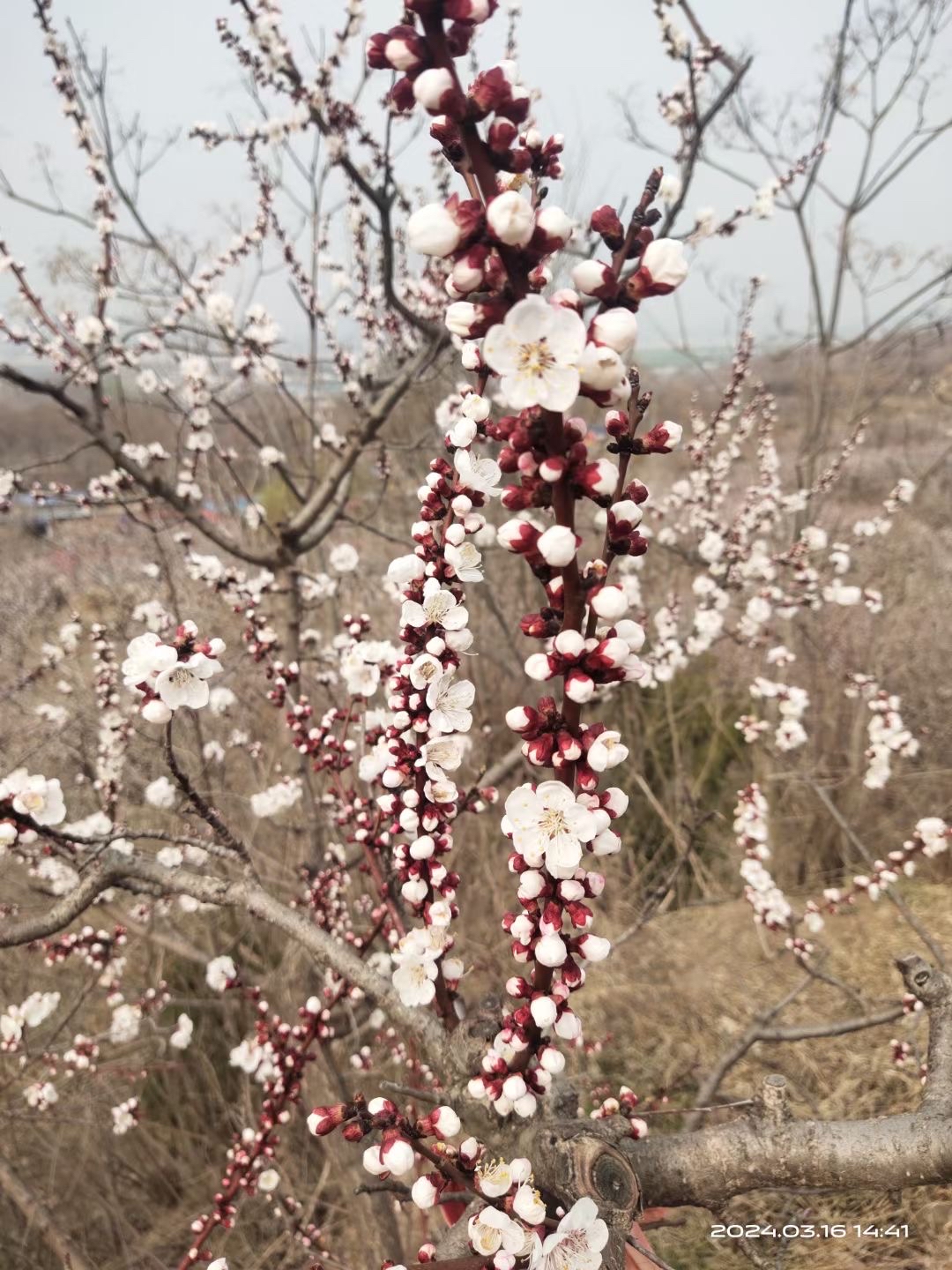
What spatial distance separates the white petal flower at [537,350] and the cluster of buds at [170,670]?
2.06ft

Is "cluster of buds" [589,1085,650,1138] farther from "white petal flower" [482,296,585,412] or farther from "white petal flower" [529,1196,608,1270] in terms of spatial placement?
"white petal flower" [482,296,585,412]

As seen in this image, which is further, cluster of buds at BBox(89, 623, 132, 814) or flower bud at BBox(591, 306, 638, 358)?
cluster of buds at BBox(89, 623, 132, 814)

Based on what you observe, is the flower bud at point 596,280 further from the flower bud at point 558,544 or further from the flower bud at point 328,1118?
the flower bud at point 328,1118

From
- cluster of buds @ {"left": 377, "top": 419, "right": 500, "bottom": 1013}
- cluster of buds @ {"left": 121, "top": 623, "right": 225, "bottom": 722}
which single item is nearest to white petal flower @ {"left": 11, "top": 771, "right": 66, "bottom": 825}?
cluster of buds @ {"left": 121, "top": 623, "right": 225, "bottom": 722}

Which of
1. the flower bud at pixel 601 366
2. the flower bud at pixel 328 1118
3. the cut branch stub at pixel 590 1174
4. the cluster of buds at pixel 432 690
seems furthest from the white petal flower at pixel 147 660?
the cut branch stub at pixel 590 1174

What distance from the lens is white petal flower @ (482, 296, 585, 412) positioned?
1.79 ft

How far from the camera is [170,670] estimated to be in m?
1.00

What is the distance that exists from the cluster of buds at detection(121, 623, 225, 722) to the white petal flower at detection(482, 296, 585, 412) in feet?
2.06

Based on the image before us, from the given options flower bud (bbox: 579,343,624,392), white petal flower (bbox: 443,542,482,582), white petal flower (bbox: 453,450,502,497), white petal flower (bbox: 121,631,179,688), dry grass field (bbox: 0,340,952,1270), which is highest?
white petal flower (bbox: 453,450,502,497)

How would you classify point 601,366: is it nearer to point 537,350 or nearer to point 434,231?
point 537,350

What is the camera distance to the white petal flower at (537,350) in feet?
1.79

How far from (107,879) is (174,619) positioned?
9.05ft

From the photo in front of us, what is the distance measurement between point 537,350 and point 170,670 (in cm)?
70

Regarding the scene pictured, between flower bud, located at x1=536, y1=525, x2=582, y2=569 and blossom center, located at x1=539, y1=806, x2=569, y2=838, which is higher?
flower bud, located at x1=536, y1=525, x2=582, y2=569
